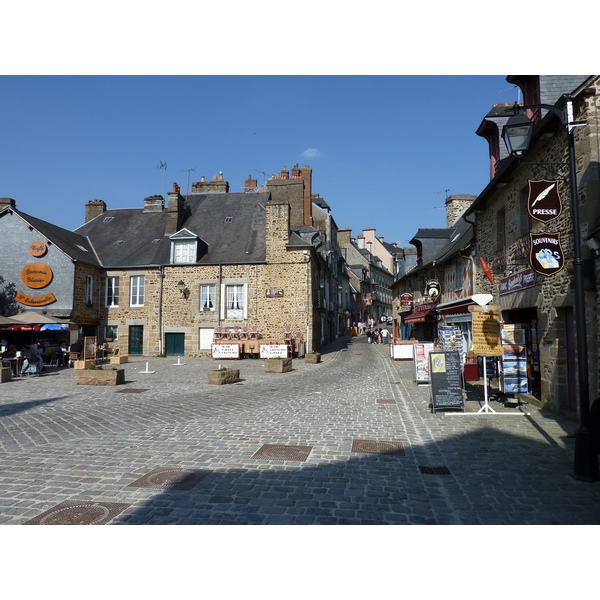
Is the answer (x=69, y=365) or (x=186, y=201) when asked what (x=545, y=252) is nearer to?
(x=69, y=365)

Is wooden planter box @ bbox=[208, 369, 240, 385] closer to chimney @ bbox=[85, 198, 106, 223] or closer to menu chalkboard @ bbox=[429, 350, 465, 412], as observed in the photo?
menu chalkboard @ bbox=[429, 350, 465, 412]

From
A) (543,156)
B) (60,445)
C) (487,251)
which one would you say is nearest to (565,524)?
(60,445)

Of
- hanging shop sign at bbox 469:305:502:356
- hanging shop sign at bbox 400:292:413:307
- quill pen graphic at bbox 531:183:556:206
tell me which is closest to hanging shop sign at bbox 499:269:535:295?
hanging shop sign at bbox 469:305:502:356

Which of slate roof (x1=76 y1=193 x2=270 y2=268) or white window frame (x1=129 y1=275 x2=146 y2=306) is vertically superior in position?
slate roof (x1=76 y1=193 x2=270 y2=268)

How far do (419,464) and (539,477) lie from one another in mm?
1329

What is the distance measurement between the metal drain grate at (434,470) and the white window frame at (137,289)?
21772 mm

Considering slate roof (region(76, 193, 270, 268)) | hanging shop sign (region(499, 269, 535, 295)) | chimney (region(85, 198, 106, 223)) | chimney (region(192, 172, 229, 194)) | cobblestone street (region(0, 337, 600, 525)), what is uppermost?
chimney (region(192, 172, 229, 194))

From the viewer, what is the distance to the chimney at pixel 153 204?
2898cm

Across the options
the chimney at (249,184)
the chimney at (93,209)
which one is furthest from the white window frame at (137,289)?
the chimney at (249,184)

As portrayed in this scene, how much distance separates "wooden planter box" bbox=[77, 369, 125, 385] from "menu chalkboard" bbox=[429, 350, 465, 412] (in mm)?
8844

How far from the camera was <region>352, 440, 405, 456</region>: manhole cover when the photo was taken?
604 cm

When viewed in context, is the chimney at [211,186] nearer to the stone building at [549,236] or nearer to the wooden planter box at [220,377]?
the wooden planter box at [220,377]

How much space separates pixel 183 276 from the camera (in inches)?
941

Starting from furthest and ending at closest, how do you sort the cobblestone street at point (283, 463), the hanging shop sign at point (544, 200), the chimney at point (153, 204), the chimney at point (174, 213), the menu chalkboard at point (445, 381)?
the chimney at point (153, 204) < the chimney at point (174, 213) < the menu chalkboard at point (445, 381) < the hanging shop sign at point (544, 200) < the cobblestone street at point (283, 463)
